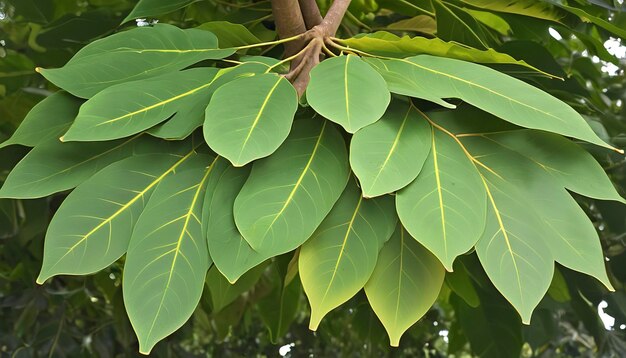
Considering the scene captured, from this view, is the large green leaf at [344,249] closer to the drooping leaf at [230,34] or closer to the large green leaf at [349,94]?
the large green leaf at [349,94]

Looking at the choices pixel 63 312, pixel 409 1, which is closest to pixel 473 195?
pixel 409 1

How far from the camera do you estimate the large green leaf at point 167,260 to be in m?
0.44

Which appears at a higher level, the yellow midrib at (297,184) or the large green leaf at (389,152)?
the large green leaf at (389,152)

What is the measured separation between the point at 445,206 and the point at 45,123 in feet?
0.81

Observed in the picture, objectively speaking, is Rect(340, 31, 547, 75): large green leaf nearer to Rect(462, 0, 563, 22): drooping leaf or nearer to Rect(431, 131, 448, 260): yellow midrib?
Rect(431, 131, 448, 260): yellow midrib

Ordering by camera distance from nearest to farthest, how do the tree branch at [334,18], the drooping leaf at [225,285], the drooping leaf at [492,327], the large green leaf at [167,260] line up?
the large green leaf at [167,260] → the tree branch at [334,18] → the drooping leaf at [225,285] → the drooping leaf at [492,327]

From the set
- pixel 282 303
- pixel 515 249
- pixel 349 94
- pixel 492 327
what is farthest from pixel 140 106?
pixel 492 327

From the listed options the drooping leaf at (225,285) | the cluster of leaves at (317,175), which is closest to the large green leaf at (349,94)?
the cluster of leaves at (317,175)

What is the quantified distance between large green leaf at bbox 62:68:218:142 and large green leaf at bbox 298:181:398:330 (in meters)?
0.10

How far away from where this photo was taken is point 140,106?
1.63 ft

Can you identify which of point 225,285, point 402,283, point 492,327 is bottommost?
point 492,327

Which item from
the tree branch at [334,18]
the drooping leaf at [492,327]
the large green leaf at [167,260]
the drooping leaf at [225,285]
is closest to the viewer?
the large green leaf at [167,260]

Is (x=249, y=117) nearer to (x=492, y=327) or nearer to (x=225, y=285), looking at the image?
(x=225, y=285)

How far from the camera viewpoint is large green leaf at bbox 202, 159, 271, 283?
442mm
